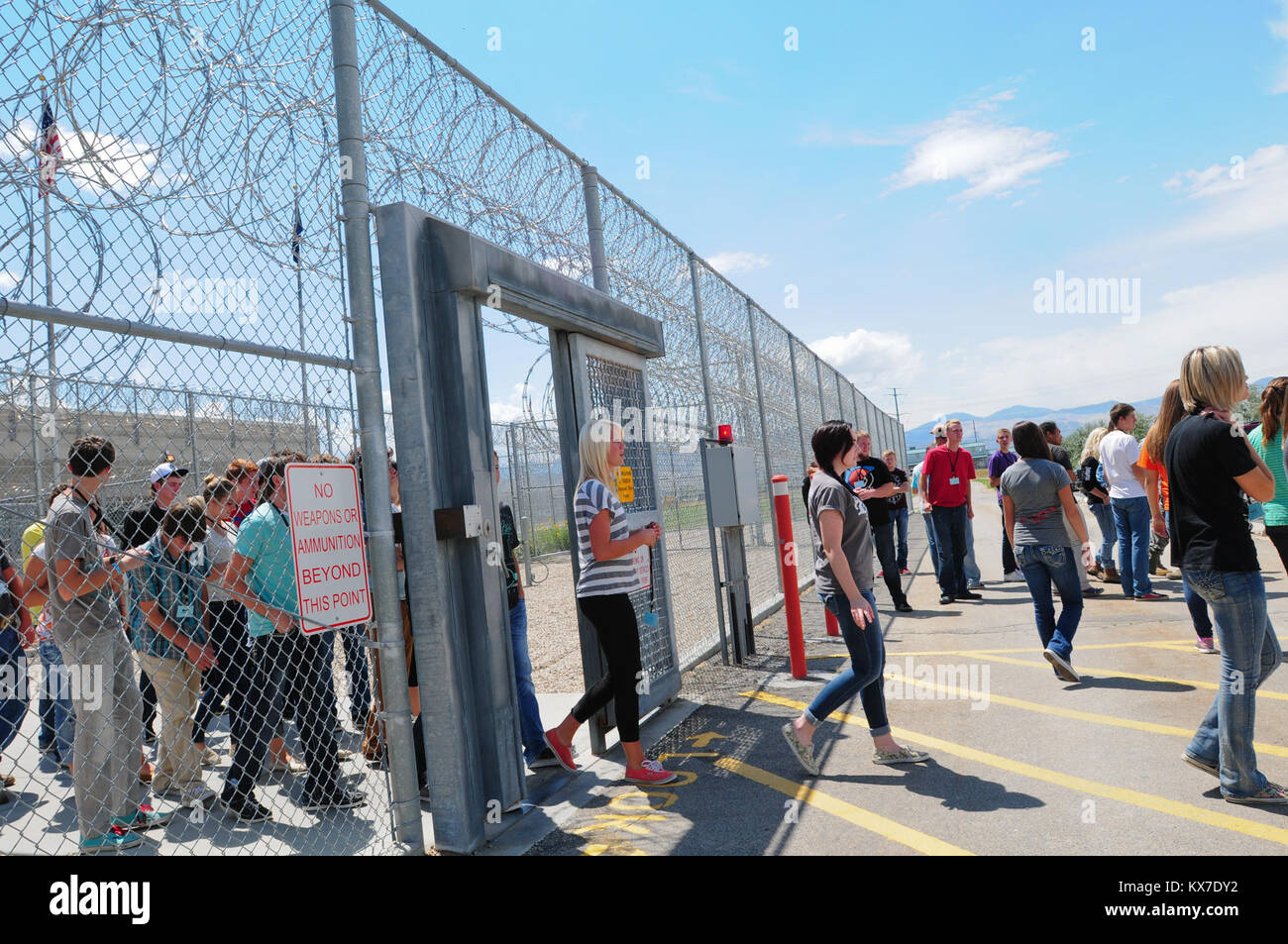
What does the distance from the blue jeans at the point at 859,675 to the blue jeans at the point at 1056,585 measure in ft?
6.43

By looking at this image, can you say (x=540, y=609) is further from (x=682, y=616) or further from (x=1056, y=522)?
(x=1056, y=522)

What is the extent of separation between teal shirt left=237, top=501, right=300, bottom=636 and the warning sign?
2175 millimetres

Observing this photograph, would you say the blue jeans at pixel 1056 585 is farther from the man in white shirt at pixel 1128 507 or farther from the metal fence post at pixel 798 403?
the metal fence post at pixel 798 403

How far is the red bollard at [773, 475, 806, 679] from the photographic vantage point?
6.58m

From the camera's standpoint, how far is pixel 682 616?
7.45 m

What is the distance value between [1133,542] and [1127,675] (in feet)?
10.5

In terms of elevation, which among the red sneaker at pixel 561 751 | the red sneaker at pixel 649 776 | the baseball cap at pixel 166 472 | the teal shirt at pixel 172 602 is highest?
the baseball cap at pixel 166 472

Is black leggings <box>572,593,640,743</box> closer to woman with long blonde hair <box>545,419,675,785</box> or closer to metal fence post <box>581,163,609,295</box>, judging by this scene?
woman with long blonde hair <box>545,419,675,785</box>

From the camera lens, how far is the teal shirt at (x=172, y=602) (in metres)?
4.67

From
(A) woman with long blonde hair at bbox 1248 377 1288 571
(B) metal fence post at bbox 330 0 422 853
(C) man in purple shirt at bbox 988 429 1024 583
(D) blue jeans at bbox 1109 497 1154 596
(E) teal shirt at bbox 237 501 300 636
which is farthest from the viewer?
(C) man in purple shirt at bbox 988 429 1024 583

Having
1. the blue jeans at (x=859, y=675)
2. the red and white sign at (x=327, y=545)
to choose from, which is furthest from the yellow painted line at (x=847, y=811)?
the red and white sign at (x=327, y=545)

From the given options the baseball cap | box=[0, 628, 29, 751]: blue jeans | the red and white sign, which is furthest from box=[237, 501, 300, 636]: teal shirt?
box=[0, 628, 29, 751]: blue jeans
